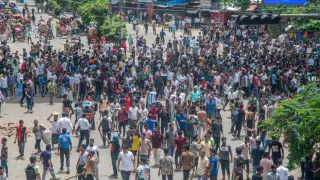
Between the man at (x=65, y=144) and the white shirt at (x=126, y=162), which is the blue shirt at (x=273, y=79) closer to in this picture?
the man at (x=65, y=144)

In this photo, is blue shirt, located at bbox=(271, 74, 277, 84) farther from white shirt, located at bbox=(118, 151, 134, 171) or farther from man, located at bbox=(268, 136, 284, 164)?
white shirt, located at bbox=(118, 151, 134, 171)

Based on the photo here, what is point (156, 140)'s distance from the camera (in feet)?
70.4

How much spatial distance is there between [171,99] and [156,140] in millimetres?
5298

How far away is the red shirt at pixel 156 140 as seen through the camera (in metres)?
21.4

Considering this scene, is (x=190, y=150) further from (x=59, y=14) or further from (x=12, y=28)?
(x=59, y=14)

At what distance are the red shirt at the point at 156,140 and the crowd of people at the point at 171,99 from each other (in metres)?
0.03

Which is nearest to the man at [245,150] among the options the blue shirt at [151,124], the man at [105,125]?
the blue shirt at [151,124]

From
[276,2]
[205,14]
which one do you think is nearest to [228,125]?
[276,2]

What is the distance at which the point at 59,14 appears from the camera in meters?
57.6

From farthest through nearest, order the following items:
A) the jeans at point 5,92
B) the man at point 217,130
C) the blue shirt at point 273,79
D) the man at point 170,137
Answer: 1. the blue shirt at point 273,79
2. the jeans at point 5,92
3. the man at point 217,130
4. the man at point 170,137

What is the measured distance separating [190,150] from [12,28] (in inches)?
1118

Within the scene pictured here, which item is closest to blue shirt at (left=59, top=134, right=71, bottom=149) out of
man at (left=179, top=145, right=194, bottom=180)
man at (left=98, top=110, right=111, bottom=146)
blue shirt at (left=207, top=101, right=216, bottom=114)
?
man at (left=98, top=110, right=111, bottom=146)

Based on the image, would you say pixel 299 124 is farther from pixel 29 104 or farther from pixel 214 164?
pixel 29 104

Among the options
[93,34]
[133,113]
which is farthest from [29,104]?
[93,34]
